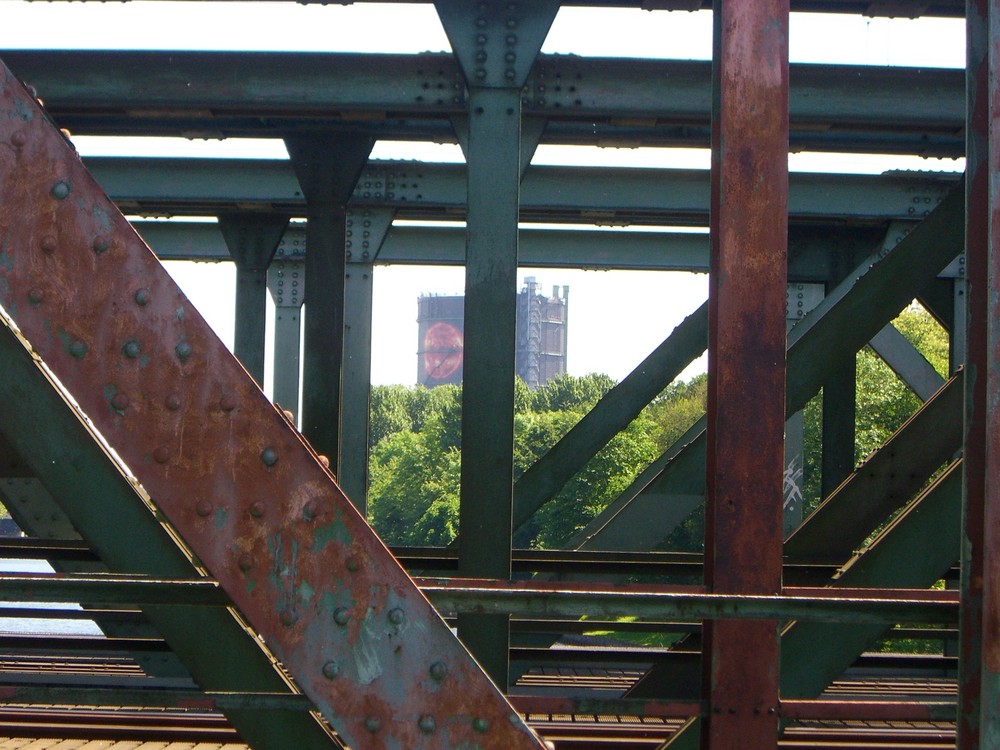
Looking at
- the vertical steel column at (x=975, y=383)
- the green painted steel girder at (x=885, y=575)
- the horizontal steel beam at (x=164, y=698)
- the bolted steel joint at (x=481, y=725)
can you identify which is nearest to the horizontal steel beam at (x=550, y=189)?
the green painted steel girder at (x=885, y=575)

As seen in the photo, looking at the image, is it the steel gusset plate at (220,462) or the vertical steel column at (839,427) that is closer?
the steel gusset plate at (220,462)

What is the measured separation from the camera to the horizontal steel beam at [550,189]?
28.2 feet

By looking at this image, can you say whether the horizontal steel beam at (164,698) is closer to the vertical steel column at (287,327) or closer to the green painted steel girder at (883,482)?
the green painted steel girder at (883,482)

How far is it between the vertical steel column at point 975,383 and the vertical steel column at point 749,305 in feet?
1.34

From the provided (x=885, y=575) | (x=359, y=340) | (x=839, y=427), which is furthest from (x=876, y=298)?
(x=359, y=340)

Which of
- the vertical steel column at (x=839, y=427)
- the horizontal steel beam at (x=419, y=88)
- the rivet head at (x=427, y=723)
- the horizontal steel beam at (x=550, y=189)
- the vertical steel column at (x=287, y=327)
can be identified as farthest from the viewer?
the vertical steel column at (x=287, y=327)

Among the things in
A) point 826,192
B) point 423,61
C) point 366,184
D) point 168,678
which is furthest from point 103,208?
point 826,192

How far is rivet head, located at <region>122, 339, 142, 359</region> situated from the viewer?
2254mm

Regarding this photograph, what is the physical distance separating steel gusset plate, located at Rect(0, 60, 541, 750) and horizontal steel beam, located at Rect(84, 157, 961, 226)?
249 inches

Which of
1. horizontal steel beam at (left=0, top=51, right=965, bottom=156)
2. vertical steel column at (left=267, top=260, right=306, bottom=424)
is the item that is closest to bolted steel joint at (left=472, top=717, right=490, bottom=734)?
horizontal steel beam at (left=0, top=51, right=965, bottom=156)

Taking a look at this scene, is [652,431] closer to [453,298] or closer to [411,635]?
[411,635]

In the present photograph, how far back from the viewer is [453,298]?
431 feet

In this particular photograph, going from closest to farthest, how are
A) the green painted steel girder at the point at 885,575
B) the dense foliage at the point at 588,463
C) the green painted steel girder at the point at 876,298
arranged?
the green painted steel girder at the point at 885,575 < the green painted steel girder at the point at 876,298 < the dense foliage at the point at 588,463

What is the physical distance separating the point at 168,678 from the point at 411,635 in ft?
16.8
